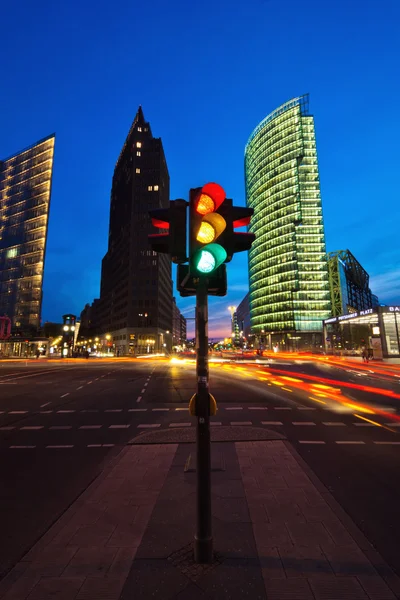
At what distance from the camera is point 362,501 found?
4848 millimetres

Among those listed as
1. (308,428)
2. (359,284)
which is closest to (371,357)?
(308,428)

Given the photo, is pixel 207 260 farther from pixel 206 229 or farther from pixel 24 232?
pixel 24 232

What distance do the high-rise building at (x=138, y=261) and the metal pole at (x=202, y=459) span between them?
10362 centimetres

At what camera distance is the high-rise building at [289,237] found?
11294cm

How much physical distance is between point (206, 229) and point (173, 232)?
17.4 inches

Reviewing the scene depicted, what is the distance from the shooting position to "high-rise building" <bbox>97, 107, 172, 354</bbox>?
349 ft

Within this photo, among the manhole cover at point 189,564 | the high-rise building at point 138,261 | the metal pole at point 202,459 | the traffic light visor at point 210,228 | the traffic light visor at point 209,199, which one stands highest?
the high-rise building at point 138,261

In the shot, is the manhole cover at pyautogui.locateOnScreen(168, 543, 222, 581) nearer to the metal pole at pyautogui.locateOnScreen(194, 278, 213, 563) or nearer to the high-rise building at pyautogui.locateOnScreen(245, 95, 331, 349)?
the metal pole at pyautogui.locateOnScreen(194, 278, 213, 563)

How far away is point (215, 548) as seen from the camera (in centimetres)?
355

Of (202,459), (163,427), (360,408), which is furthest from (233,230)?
(360,408)

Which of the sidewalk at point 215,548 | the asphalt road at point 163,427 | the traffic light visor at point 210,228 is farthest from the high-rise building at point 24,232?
the traffic light visor at point 210,228

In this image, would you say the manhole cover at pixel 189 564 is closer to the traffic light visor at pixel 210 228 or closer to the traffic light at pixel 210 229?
the traffic light at pixel 210 229

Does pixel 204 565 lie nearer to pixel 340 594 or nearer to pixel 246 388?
pixel 340 594

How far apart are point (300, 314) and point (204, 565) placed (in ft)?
377
